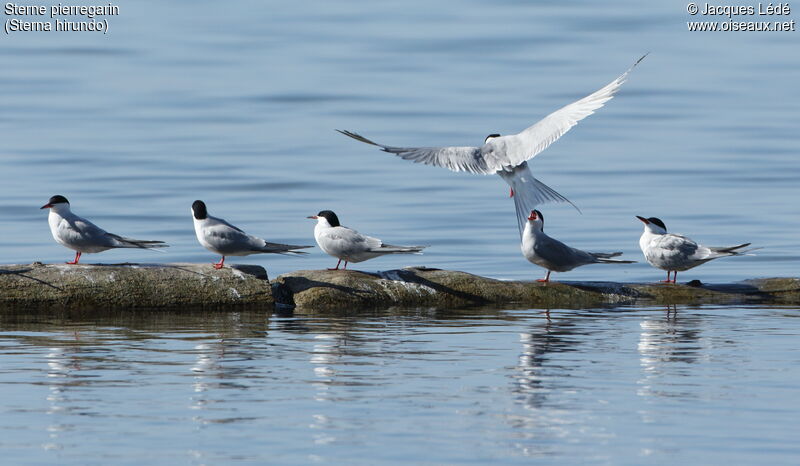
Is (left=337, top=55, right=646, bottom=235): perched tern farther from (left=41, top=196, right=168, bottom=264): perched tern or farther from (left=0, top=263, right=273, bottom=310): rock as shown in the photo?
(left=41, top=196, right=168, bottom=264): perched tern

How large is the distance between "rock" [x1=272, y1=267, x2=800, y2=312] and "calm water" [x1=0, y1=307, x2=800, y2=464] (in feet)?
2.99

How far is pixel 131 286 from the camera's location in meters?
12.6

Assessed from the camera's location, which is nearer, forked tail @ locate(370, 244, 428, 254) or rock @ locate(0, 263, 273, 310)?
rock @ locate(0, 263, 273, 310)

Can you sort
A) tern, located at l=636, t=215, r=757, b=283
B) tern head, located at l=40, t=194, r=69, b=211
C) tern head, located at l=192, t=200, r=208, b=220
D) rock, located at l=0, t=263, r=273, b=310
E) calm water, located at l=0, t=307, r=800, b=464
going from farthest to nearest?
tern, located at l=636, t=215, r=757, b=283 < tern head, located at l=192, t=200, r=208, b=220 < tern head, located at l=40, t=194, r=69, b=211 < rock, located at l=0, t=263, r=273, b=310 < calm water, located at l=0, t=307, r=800, b=464

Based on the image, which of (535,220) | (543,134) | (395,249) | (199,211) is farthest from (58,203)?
(543,134)

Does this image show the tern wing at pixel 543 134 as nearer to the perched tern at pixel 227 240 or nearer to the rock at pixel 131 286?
the perched tern at pixel 227 240

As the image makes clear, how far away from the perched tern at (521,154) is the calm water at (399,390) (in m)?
2.42

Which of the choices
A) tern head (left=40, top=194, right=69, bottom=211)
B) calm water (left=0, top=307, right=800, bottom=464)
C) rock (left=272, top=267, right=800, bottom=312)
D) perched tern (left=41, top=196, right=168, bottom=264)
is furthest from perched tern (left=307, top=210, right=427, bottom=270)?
A: tern head (left=40, top=194, right=69, bottom=211)

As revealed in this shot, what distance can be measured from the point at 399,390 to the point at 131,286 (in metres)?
4.43

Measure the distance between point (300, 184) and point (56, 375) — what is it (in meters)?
17.8

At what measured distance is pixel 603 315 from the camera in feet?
41.2

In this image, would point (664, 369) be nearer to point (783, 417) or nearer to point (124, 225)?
point (783, 417)

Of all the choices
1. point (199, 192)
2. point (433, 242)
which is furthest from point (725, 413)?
point (199, 192)

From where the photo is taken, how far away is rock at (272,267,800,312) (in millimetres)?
13039
